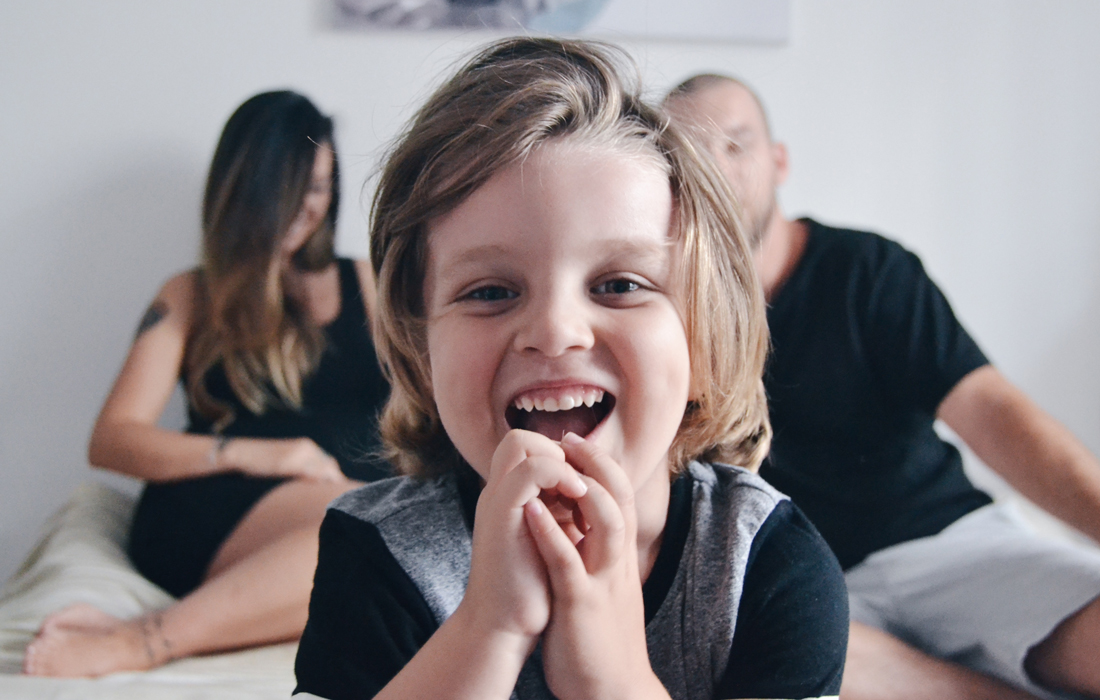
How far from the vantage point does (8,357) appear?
73.1 inches

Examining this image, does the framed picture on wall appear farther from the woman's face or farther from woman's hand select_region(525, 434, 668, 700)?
woman's hand select_region(525, 434, 668, 700)

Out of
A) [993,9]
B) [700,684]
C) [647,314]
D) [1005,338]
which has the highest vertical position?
[993,9]

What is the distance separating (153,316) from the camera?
168cm

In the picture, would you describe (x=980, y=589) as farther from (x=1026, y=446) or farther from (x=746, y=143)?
(x=746, y=143)

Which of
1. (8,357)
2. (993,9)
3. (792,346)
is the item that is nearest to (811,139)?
(993,9)

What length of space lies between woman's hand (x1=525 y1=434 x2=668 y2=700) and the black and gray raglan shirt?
0.31ft

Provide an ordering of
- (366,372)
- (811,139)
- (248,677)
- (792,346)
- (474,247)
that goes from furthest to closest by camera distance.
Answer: (811,139) < (366,372) < (792,346) < (248,677) < (474,247)

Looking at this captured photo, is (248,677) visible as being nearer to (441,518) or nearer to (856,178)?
(441,518)

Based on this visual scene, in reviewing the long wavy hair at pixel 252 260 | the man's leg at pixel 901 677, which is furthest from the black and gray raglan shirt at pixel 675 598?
the long wavy hair at pixel 252 260

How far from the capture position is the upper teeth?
646mm

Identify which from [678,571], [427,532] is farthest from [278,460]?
[678,571]

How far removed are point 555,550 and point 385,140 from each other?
1.44 m

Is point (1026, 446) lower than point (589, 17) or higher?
lower

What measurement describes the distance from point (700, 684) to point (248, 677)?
2.07 ft
